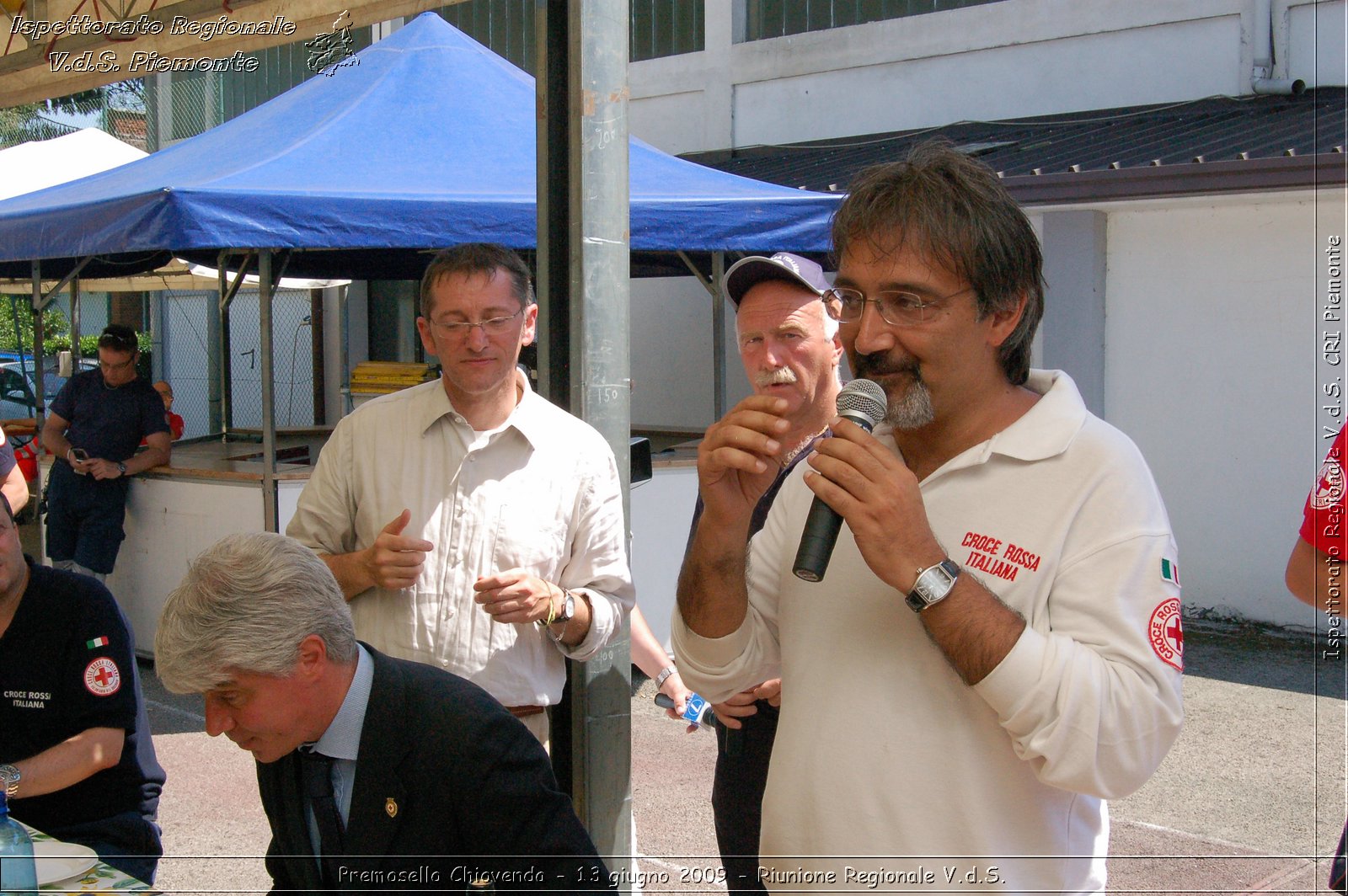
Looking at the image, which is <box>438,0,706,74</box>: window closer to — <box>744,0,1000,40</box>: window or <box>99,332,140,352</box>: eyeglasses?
<box>744,0,1000,40</box>: window

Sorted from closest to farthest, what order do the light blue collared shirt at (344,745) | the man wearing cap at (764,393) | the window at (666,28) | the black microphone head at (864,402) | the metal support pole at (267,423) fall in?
the black microphone head at (864,402) < the light blue collared shirt at (344,745) < the man wearing cap at (764,393) < the metal support pole at (267,423) < the window at (666,28)

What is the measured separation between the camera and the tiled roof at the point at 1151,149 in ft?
22.7

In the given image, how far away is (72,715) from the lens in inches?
111

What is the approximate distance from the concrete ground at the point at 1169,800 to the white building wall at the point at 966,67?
160 inches

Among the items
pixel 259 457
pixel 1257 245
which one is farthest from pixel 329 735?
pixel 1257 245

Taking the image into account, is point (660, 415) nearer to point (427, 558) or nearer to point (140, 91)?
point (427, 558)

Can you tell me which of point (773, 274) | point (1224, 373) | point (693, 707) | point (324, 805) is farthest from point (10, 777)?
point (1224, 373)

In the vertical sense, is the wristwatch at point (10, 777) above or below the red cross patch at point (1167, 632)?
below

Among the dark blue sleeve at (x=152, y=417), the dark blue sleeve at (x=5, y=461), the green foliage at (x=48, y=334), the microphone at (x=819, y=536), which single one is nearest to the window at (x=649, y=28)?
the dark blue sleeve at (x=152, y=417)

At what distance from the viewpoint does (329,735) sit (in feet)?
6.81

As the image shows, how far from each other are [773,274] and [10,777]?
6.44 ft

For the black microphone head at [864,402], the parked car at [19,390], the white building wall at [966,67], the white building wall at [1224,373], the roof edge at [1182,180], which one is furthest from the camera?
the parked car at [19,390]

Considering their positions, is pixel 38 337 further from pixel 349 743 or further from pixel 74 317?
pixel 349 743

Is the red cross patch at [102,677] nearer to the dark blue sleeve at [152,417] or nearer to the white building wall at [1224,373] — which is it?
the dark blue sleeve at [152,417]
